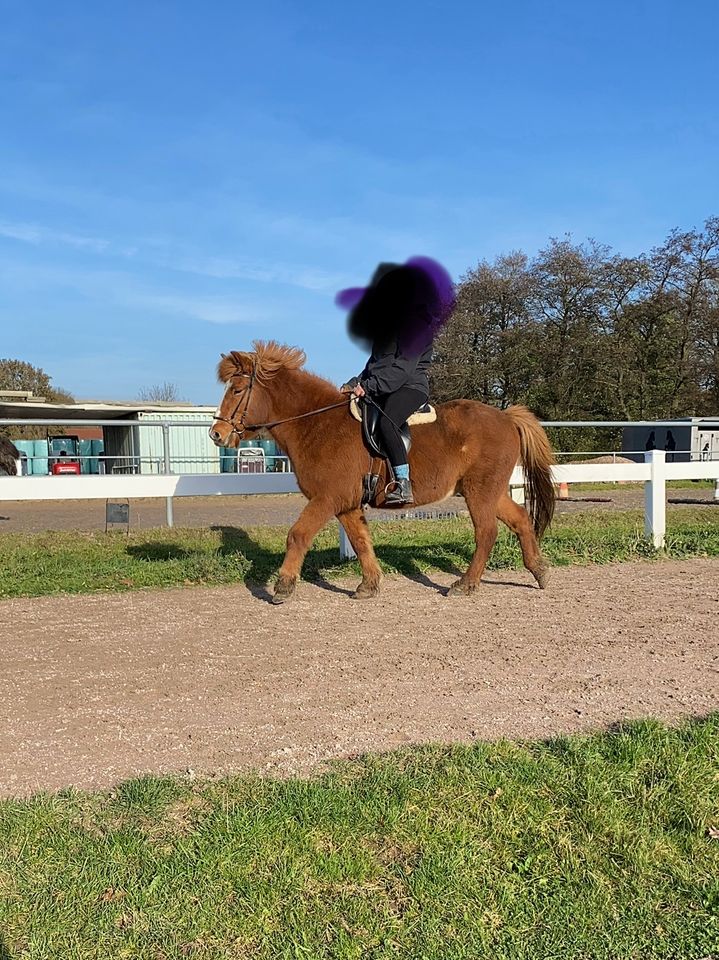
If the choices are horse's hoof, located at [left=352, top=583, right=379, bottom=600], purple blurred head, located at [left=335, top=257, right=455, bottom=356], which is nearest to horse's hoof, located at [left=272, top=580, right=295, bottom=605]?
horse's hoof, located at [left=352, top=583, right=379, bottom=600]

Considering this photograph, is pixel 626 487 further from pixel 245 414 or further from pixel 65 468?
pixel 245 414

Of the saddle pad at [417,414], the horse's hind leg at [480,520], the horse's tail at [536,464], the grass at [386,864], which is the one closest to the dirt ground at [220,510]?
the horse's tail at [536,464]

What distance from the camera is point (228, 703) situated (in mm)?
4180

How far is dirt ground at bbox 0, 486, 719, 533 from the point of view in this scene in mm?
15727

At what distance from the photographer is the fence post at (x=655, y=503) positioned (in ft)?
31.3

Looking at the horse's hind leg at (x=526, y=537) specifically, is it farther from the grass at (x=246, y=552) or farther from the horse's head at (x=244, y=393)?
the horse's head at (x=244, y=393)

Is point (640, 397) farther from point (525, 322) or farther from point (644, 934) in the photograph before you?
point (644, 934)

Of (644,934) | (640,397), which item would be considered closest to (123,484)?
(644,934)

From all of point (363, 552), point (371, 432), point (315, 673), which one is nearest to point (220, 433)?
point (371, 432)

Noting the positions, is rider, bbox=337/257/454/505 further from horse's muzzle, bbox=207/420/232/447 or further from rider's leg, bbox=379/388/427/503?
horse's muzzle, bbox=207/420/232/447

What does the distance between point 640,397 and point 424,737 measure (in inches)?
1417

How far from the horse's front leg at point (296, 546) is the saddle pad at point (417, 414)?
2.91ft

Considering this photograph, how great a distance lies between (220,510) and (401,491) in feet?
45.9

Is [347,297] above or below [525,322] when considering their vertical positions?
below
